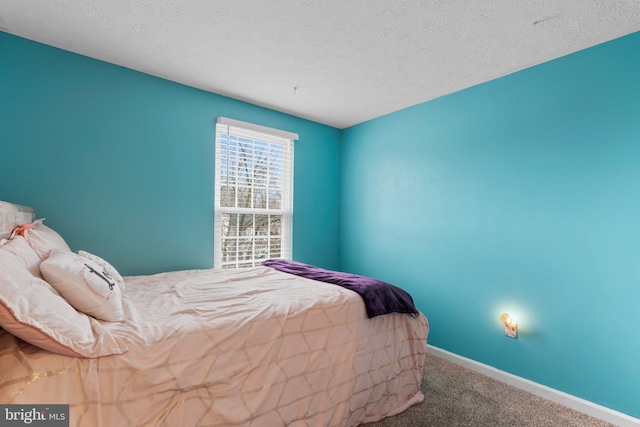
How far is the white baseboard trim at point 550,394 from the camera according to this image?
1.95 metres

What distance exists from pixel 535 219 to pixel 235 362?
7.94 ft

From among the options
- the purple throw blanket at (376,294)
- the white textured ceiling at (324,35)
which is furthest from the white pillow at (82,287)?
the white textured ceiling at (324,35)

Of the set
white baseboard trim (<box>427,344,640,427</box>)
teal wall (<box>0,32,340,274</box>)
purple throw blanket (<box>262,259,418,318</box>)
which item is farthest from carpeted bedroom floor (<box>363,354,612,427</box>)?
teal wall (<box>0,32,340,274</box>)

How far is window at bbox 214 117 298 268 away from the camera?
123 inches

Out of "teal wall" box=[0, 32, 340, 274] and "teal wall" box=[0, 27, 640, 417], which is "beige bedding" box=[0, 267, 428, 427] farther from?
"teal wall" box=[0, 27, 640, 417]

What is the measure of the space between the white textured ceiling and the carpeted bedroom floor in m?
2.52

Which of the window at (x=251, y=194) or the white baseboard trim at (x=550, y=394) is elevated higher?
the window at (x=251, y=194)

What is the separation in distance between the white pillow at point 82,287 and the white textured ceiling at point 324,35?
61.0 inches

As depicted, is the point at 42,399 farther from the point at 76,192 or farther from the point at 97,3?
the point at 97,3

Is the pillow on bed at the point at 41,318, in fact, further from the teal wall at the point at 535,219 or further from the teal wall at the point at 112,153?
the teal wall at the point at 535,219

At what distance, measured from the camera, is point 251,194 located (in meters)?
3.36

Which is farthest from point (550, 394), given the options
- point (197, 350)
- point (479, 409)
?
point (197, 350)

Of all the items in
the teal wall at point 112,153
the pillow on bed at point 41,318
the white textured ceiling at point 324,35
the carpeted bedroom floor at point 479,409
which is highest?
the white textured ceiling at point 324,35

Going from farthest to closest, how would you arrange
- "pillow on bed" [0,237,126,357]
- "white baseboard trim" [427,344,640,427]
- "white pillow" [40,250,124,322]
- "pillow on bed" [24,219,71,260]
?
"white baseboard trim" [427,344,640,427], "pillow on bed" [24,219,71,260], "white pillow" [40,250,124,322], "pillow on bed" [0,237,126,357]
